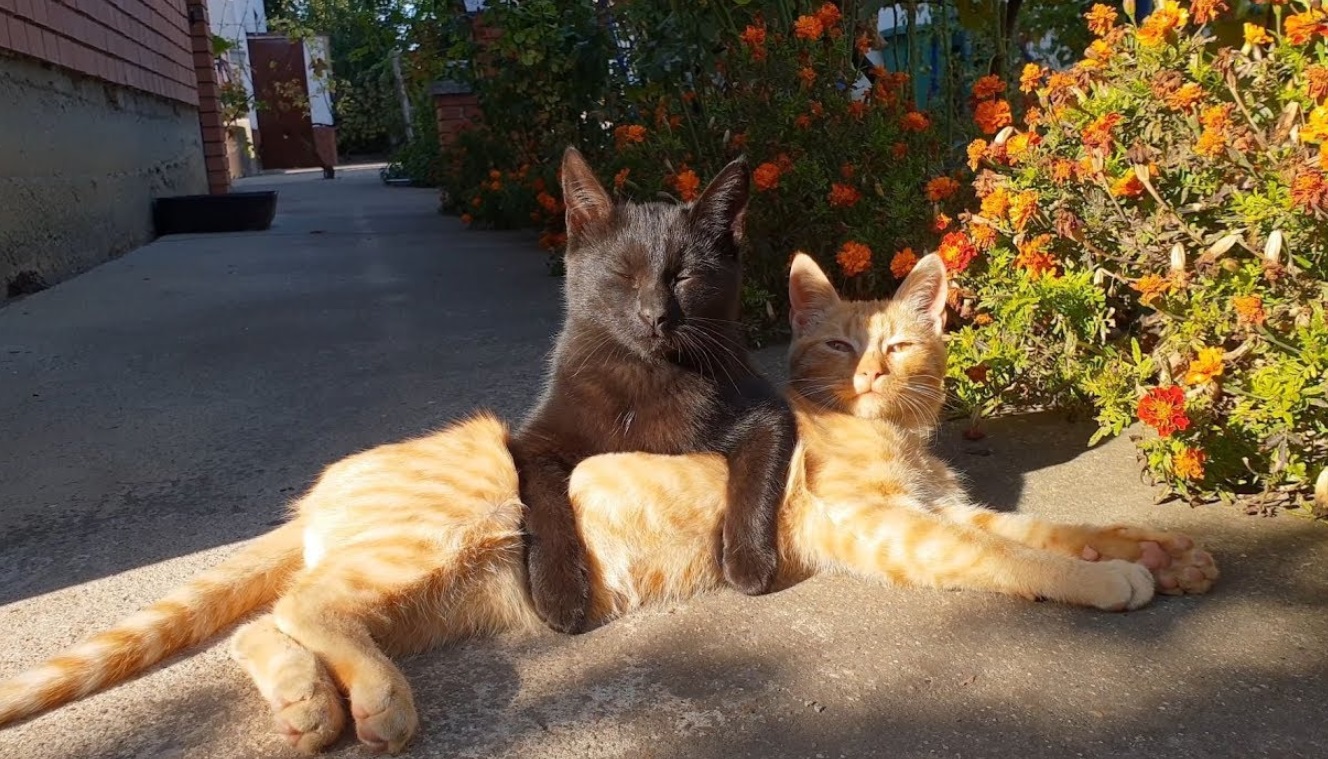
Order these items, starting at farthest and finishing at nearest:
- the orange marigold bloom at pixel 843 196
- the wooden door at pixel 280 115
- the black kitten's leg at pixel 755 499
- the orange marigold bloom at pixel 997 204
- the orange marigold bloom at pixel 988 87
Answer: the wooden door at pixel 280 115, the orange marigold bloom at pixel 843 196, the orange marigold bloom at pixel 988 87, the orange marigold bloom at pixel 997 204, the black kitten's leg at pixel 755 499

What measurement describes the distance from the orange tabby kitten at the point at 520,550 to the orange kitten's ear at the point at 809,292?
0.70 ft

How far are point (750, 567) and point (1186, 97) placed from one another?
1.79m

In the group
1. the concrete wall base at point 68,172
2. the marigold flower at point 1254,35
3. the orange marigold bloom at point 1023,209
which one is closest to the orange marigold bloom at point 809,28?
the orange marigold bloom at point 1023,209

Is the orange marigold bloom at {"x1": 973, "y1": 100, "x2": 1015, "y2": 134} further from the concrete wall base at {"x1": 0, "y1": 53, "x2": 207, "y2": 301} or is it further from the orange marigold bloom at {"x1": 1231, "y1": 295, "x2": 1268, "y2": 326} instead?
the concrete wall base at {"x1": 0, "y1": 53, "x2": 207, "y2": 301}

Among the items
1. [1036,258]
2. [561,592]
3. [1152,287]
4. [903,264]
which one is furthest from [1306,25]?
[561,592]

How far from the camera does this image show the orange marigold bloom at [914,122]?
426cm

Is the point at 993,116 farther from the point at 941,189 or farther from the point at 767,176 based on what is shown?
the point at 767,176

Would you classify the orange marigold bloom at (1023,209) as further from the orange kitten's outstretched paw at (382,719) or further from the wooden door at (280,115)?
the wooden door at (280,115)

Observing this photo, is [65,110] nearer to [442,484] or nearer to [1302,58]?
[442,484]

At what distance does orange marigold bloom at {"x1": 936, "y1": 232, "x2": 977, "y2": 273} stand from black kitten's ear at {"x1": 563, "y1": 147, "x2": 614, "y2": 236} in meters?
1.17

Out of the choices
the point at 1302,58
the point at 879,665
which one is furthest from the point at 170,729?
the point at 1302,58

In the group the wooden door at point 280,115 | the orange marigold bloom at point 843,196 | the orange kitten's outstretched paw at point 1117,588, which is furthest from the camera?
the wooden door at point 280,115

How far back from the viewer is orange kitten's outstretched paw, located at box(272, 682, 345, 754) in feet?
5.85

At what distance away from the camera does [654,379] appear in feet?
8.38
